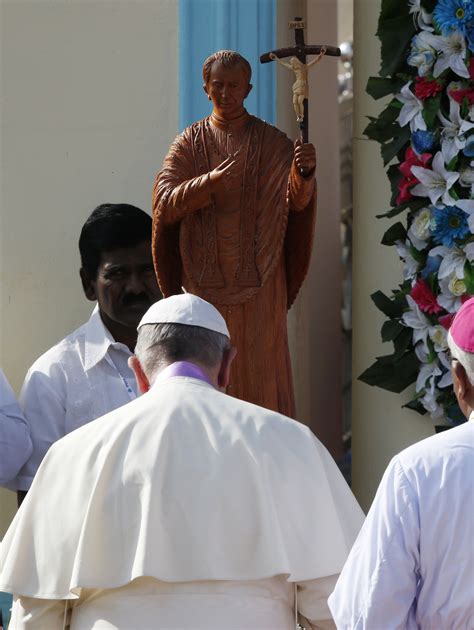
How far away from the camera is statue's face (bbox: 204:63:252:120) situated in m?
5.42

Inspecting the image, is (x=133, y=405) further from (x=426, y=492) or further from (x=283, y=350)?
(x=283, y=350)

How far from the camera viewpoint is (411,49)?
21.2 ft

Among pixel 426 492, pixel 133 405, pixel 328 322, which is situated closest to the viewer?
pixel 426 492

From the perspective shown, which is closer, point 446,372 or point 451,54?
point 451,54

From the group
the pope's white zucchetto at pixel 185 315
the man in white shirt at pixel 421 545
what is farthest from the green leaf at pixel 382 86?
the man in white shirt at pixel 421 545

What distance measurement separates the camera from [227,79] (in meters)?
5.43

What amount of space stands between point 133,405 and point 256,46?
8.92 feet

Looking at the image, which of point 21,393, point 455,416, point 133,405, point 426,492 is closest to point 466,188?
point 455,416

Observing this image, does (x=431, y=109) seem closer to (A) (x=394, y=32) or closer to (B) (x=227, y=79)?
(A) (x=394, y=32)

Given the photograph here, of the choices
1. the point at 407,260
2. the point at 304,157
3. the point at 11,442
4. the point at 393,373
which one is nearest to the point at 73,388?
the point at 11,442

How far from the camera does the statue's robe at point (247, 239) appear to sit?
5.56m

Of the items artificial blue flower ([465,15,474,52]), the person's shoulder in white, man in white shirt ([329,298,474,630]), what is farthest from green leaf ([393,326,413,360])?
man in white shirt ([329,298,474,630])

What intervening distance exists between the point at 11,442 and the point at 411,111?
2130 mm

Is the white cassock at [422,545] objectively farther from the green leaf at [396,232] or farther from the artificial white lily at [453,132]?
the green leaf at [396,232]
